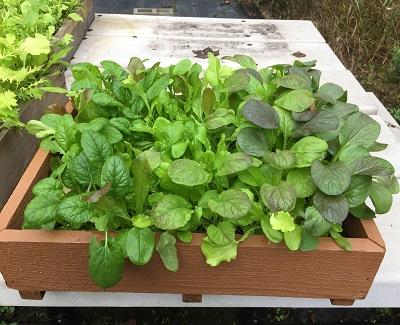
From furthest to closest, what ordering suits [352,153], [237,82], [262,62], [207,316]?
[262,62] → [207,316] → [237,82] → [352,153]

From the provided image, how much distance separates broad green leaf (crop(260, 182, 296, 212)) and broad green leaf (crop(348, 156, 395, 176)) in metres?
0.11

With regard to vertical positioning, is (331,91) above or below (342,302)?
above

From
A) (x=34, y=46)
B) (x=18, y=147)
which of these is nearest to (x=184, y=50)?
(x=34, y=46)

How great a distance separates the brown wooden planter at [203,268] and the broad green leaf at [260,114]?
20 centimetres

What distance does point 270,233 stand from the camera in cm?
74

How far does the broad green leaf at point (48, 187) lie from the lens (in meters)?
0.78

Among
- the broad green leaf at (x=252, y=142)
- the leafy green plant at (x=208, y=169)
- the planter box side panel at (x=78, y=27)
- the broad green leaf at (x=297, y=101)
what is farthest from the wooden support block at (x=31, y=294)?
the planter box side panel at (x=78, y=27)

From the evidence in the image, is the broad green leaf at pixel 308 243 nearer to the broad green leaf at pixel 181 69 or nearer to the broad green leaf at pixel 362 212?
the broad green leaf at pixel 362 212

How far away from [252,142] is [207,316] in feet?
3.20

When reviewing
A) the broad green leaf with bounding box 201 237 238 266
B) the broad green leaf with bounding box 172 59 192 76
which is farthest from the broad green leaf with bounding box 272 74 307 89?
the broad green leaf with bounding box 201 237 238 266

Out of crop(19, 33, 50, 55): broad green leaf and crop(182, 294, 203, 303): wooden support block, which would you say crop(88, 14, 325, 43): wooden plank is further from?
crop(182, 294, 203, 303): wooden support block

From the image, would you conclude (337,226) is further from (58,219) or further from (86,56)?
(86,56)

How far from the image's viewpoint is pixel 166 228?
2.33 feet

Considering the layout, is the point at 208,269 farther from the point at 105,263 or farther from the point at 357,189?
the point at 357,189
